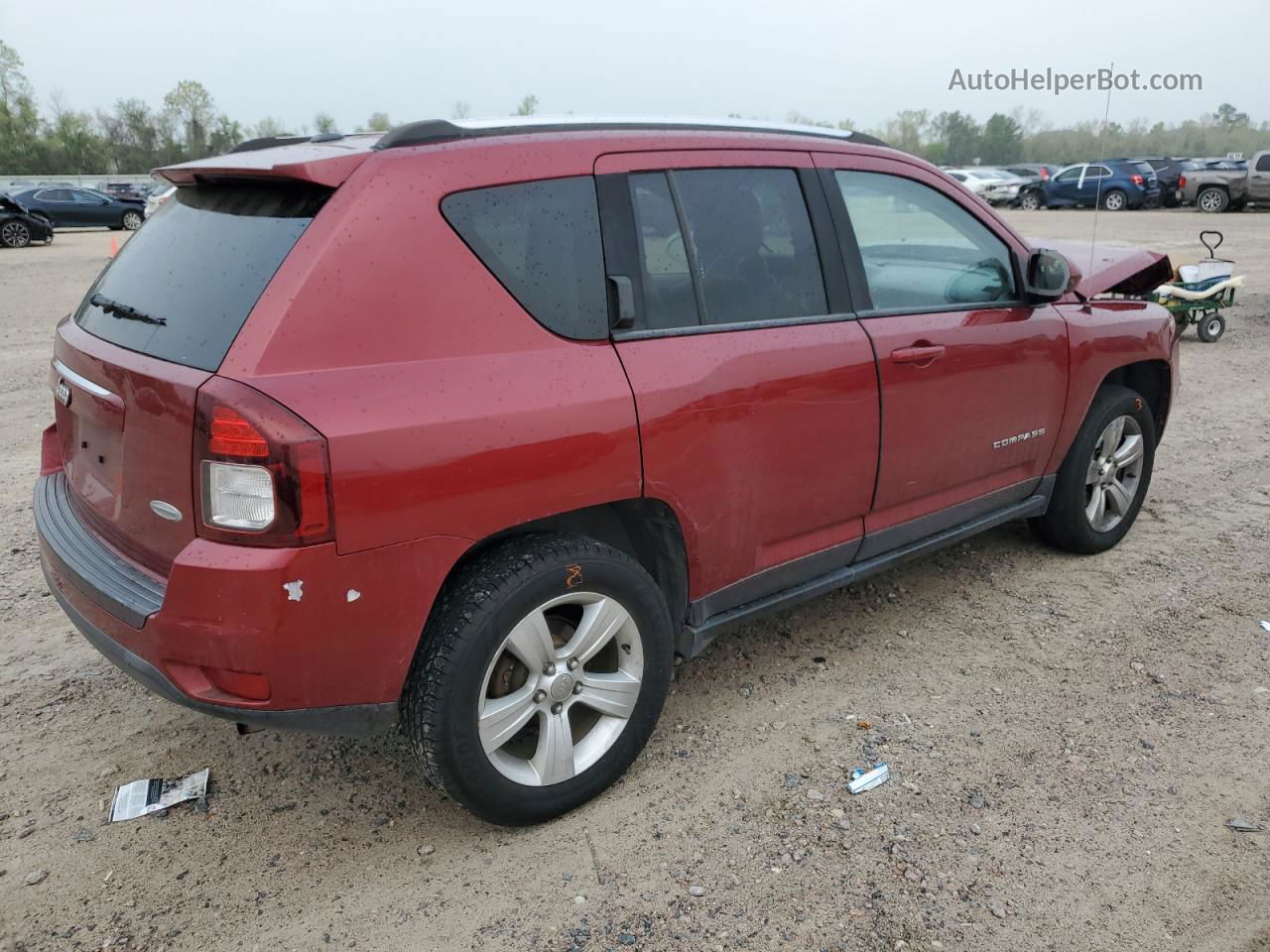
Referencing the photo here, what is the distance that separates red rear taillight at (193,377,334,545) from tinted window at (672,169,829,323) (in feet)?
4.27

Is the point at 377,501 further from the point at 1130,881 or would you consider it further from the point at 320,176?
the point at 1130,881

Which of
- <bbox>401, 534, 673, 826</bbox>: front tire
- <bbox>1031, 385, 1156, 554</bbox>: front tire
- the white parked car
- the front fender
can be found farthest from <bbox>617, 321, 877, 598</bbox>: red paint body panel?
the white parked car

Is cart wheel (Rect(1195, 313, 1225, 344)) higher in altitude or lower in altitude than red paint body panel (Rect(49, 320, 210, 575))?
lower

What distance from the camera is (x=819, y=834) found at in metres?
2.84

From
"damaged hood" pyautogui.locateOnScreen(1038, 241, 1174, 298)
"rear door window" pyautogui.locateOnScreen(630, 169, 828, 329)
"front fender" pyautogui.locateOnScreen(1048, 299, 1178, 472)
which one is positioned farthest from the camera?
"damaged hood" pyautogui.locateOnScreen(1038, 241, 1174, 298)

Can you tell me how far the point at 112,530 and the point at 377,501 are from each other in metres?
0.89

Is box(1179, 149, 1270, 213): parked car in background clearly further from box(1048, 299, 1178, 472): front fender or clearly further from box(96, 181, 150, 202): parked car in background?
box(96, 181, 150, 202): parked car in background

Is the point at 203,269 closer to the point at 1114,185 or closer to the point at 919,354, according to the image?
the point at 919,354

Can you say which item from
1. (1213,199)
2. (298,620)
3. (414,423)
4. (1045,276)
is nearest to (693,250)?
(414,423)

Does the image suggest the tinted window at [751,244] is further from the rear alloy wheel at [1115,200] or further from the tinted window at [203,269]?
the rear alloy wheel at [1115,200]

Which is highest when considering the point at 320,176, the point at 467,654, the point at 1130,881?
the point at 320,176

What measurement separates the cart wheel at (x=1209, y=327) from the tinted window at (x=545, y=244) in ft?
31.5

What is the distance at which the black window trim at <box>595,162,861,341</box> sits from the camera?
286 cm

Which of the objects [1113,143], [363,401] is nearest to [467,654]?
[363,401]
